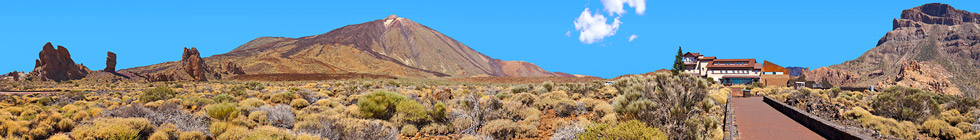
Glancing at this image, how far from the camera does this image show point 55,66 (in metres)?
52.1

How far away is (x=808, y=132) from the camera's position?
1177cm

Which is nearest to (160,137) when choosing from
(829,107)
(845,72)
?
(829,107)

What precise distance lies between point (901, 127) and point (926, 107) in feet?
14.0

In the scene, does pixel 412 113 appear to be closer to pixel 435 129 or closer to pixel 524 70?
pixel 435 129

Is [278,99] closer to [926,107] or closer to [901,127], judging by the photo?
[901,127]

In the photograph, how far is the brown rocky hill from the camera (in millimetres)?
72625

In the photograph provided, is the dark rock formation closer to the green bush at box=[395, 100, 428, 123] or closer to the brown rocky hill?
the green bush at box=[395, 100, 428, 123]

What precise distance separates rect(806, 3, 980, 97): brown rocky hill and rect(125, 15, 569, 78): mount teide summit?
89239mm

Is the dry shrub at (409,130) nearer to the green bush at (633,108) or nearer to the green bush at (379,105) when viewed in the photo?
the green bush at (379,105)

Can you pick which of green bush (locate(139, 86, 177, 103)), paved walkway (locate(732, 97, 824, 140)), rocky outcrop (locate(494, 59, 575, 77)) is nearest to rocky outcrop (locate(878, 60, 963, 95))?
paved walkway (locate(732, 97, 824, 140))

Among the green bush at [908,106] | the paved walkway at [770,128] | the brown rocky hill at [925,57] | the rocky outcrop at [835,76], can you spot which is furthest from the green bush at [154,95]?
the rocky outcrop at [835,76]

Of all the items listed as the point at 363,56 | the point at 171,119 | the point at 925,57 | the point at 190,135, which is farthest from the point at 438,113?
the point at 363,56

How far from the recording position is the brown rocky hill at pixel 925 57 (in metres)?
72.6

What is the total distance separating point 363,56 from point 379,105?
115874mm
